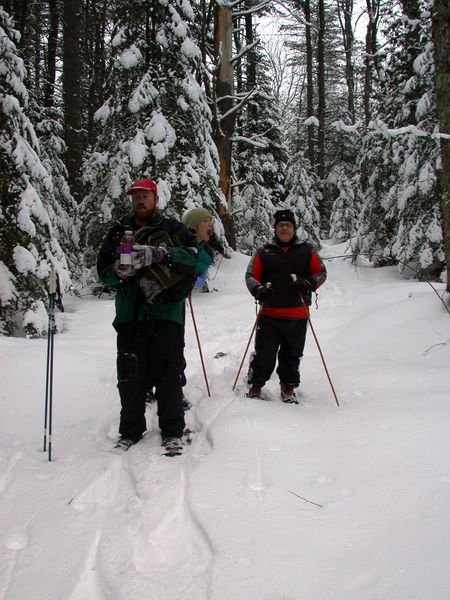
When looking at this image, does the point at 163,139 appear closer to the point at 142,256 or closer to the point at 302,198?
the point at 142,256

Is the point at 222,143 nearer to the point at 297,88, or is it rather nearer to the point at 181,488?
the point at 181,488

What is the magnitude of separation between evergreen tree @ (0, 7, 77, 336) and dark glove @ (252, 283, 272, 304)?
3.98 metres

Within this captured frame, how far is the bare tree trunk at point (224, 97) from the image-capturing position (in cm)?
1245

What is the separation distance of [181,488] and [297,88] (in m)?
35.8

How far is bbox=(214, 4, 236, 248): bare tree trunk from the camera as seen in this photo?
12453 mm

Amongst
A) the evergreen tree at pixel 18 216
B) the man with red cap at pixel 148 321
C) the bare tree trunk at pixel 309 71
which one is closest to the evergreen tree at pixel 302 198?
the bare tree trunk at pixel 309 71

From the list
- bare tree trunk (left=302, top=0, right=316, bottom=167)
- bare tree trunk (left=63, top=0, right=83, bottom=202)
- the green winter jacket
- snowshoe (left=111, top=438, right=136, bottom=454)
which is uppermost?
bare tree trunk (left=302, top=0, right=316, bottom=167)

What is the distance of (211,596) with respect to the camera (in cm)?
218

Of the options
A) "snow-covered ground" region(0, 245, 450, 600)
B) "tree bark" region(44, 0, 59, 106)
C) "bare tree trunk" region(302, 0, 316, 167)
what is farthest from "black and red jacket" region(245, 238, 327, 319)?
"bare tree trunk" region(302, 0, 316, 167)

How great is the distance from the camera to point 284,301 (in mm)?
5262

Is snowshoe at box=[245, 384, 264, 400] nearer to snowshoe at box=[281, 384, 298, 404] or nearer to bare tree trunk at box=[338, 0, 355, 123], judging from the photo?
snowshoe at box=[281, 384, 298, 404]

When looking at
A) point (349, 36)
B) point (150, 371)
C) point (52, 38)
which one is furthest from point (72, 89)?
point (349, 36)

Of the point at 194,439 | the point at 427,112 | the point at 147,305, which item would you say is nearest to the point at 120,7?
the point at 427,112

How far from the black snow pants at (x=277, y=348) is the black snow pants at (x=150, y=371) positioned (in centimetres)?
154
